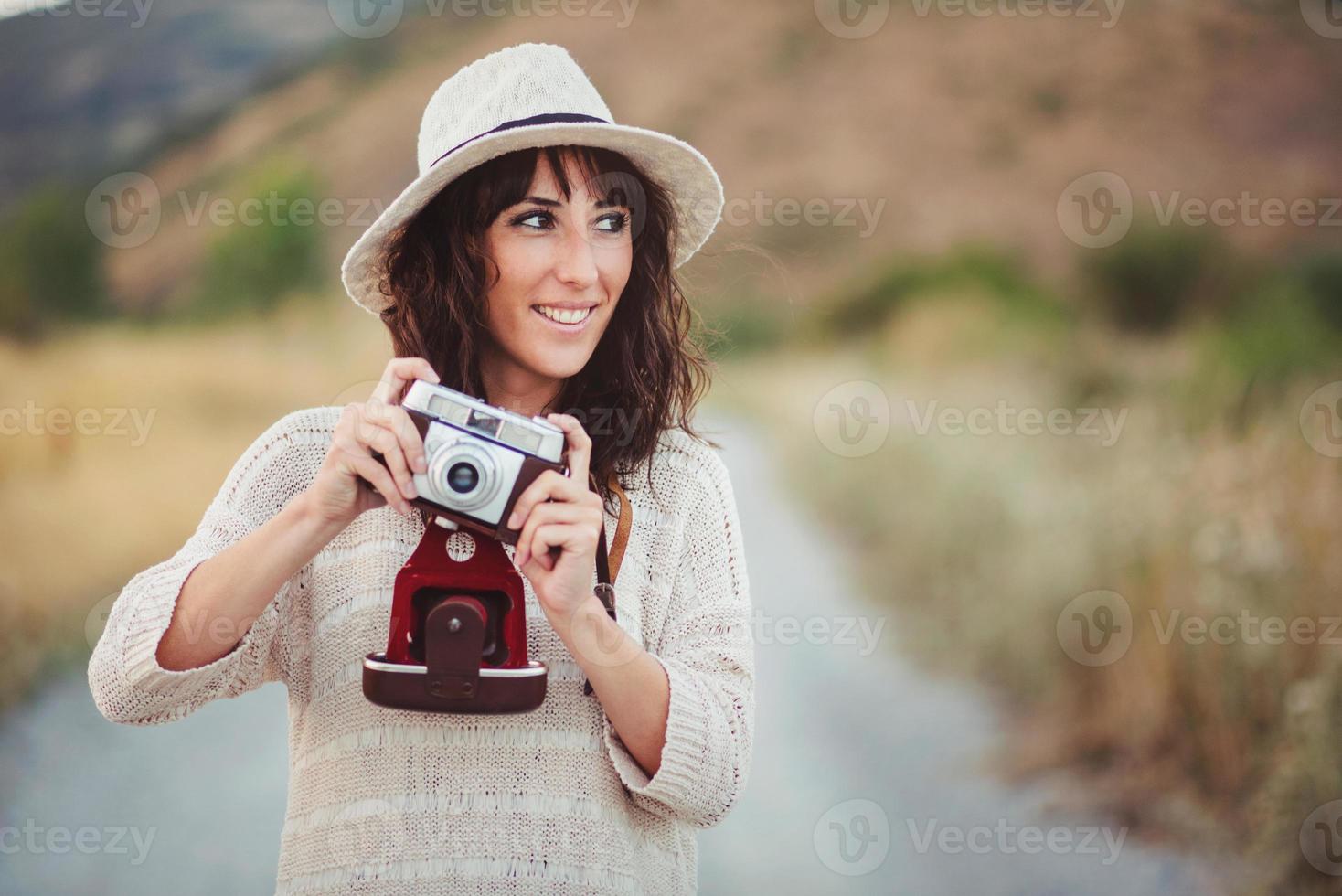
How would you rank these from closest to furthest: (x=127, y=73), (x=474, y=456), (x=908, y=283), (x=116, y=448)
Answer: (x=474, y=456)
(x=116, y=448)
(x=127, y=73)
(x=908, y=283)

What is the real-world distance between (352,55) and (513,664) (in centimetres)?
587

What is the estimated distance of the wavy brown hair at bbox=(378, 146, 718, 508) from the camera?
1.60 meters

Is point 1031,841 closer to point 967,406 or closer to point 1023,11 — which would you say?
point 967,406

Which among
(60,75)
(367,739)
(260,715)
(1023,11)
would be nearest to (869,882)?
(260,715)

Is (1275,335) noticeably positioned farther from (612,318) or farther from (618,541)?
(618,541)

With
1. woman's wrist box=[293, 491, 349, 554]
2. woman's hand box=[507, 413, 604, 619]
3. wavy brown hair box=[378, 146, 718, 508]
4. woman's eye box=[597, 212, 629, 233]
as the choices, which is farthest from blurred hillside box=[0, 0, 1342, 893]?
woman's hand box=[507, 413, 604, 619]

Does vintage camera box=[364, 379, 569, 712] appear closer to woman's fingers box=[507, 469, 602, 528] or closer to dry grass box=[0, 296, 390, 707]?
woman's fingers box=[507, 469, 602, 528]

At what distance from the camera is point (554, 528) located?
1352mm

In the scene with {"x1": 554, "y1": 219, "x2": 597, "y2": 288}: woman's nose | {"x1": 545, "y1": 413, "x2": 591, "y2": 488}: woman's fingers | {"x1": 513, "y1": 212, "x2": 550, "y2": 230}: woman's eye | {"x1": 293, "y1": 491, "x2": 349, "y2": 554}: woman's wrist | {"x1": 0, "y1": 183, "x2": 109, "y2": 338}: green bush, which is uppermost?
{"x1": 0, "y1": 183, "x2": 109, "y2": 338}: green bush

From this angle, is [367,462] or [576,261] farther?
A: [576,261]

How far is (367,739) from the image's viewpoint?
4.85 ft

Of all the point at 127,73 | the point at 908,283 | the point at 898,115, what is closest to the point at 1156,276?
the point at 908,283

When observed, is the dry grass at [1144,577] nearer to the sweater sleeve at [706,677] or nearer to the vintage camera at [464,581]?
the sweater sleeve at [706,677]

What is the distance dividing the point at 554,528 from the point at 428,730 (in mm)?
346
